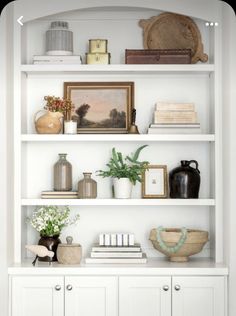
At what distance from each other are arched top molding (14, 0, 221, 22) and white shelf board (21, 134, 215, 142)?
2.46 feet

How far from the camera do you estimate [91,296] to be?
400 cm

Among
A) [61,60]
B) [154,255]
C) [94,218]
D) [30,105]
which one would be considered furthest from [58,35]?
[154,255]

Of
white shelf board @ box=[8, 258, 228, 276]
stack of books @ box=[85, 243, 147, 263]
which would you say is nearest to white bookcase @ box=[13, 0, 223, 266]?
stack of books @ box=[85, 243, 147, 263]

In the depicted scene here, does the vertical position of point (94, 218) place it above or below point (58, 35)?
below

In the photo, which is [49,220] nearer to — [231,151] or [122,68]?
[122,68]

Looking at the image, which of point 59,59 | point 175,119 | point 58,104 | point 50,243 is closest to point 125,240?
point 50,243

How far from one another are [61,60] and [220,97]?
41.2 inches

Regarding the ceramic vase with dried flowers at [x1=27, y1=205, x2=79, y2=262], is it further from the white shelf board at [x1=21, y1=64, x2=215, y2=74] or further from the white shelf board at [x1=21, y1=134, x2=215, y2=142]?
the white shelf board at [x1=21, y1=64, x2=215, y2=74]

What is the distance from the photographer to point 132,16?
4.49m

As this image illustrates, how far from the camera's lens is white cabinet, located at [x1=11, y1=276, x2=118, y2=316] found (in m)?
4.00

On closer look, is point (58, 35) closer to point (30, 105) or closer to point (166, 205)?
point (30, 105)

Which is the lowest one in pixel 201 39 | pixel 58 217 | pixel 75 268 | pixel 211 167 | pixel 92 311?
pixel 92 311

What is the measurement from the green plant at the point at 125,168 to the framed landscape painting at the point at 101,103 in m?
0.22

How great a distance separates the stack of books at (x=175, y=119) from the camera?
425cm
